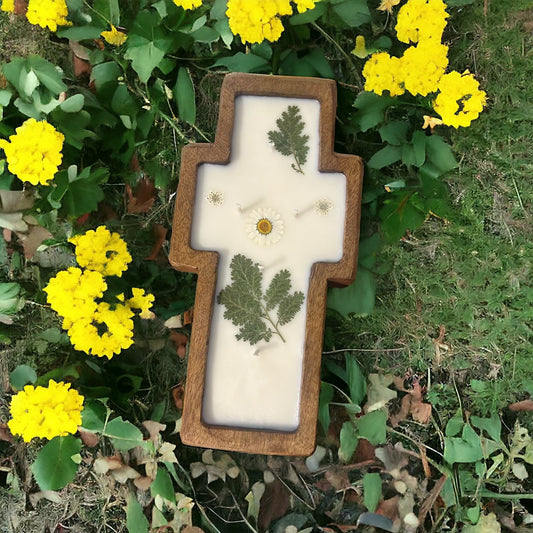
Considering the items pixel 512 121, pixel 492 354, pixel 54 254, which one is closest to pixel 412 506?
pixel 492 354

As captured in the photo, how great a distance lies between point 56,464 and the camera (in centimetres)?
148

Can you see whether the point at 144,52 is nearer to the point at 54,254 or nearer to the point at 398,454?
the point at 54,254

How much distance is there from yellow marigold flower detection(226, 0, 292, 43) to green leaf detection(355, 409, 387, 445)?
3.04ft

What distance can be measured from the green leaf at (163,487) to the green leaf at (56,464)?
20 centimetres

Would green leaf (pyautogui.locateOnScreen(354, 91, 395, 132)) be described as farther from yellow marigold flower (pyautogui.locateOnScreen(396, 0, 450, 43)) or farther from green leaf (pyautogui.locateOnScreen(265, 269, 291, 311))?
green leaf (pyautogui.locateOnScreen(265, 269, 291, 311))

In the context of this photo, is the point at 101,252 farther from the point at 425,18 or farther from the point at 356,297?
the point at 425,18

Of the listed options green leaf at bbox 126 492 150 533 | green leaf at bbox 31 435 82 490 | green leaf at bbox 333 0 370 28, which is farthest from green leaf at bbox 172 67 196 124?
green leaf at bbox 126 492 150 533

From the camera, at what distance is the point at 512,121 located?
1.53m

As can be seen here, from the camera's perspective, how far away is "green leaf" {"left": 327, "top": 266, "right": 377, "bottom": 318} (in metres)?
1.53

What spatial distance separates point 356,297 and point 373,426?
12.6 inches

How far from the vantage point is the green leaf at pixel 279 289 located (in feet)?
4.58

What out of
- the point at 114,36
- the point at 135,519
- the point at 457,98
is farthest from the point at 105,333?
the point at 457,98

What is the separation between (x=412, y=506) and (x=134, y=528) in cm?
70

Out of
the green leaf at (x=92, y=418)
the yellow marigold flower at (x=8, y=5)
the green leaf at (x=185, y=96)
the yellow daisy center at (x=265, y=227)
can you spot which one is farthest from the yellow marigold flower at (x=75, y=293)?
the yellow marigold flower at (x=8, y=5)
